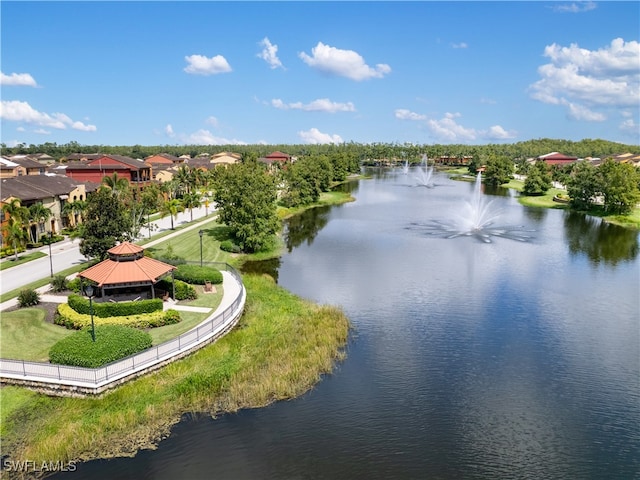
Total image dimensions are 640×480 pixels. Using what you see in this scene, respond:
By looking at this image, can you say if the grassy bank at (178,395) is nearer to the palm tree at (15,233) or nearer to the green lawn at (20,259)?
the green lawn at (20,259)

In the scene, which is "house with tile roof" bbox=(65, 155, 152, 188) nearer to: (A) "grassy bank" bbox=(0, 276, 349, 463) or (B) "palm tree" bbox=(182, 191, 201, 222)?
(B) "palm tree" bbox=(182, 191, 201, 222)

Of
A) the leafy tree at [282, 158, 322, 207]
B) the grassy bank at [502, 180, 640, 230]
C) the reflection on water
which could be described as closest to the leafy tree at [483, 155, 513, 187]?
the grassy bank at [502, 180, 640, 230]

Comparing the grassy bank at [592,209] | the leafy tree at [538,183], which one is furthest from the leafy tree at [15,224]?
the leafy tree at [538,183]

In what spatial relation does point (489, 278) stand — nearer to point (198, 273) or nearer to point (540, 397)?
point (540, 397)

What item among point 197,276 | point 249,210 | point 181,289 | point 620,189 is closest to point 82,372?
point 181,289

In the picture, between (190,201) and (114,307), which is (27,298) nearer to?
(114,307)

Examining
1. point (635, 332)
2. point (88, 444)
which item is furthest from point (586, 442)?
point (88, 444)
